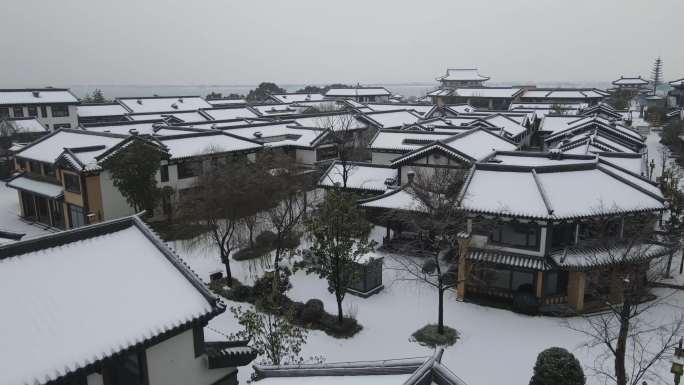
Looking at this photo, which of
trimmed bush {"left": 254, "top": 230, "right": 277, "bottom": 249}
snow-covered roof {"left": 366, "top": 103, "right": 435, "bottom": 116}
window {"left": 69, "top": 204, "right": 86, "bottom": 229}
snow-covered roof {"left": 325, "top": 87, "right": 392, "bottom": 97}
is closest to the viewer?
trimmed bush {"left": 254, "top": 230, "right": 277, "bottom": 249}

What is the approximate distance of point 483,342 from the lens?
20.4 metres

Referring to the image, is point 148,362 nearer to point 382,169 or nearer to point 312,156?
point 382,169

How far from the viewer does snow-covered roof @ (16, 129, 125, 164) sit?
34406 millimetres

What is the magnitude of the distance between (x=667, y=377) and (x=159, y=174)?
110 ft

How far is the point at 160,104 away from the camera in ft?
246

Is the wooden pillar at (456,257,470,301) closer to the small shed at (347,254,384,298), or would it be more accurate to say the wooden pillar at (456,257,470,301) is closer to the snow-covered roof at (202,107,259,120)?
the small shed at (347,254,384,298)

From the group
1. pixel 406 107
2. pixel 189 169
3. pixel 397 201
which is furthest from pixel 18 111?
pixel 397 201

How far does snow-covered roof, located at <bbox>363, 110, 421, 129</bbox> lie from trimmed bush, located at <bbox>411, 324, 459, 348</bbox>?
131ft

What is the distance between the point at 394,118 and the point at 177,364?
5270cm

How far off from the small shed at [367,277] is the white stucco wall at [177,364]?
36.0 ft

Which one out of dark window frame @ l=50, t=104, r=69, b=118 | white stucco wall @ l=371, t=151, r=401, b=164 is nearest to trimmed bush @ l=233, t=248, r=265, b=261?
white stucco wall @ l=371, t=151, r=401, b=164

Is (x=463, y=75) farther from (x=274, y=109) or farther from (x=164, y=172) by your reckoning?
(x=164, y=172)

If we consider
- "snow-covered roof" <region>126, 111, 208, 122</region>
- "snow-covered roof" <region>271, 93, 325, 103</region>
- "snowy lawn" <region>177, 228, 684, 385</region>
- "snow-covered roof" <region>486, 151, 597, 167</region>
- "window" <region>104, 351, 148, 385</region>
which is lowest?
"snowy lawn" <region>177, 228, 684, 385</region>

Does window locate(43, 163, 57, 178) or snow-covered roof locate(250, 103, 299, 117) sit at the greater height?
snow-covered roof locate(250, 103, 299, 117)
